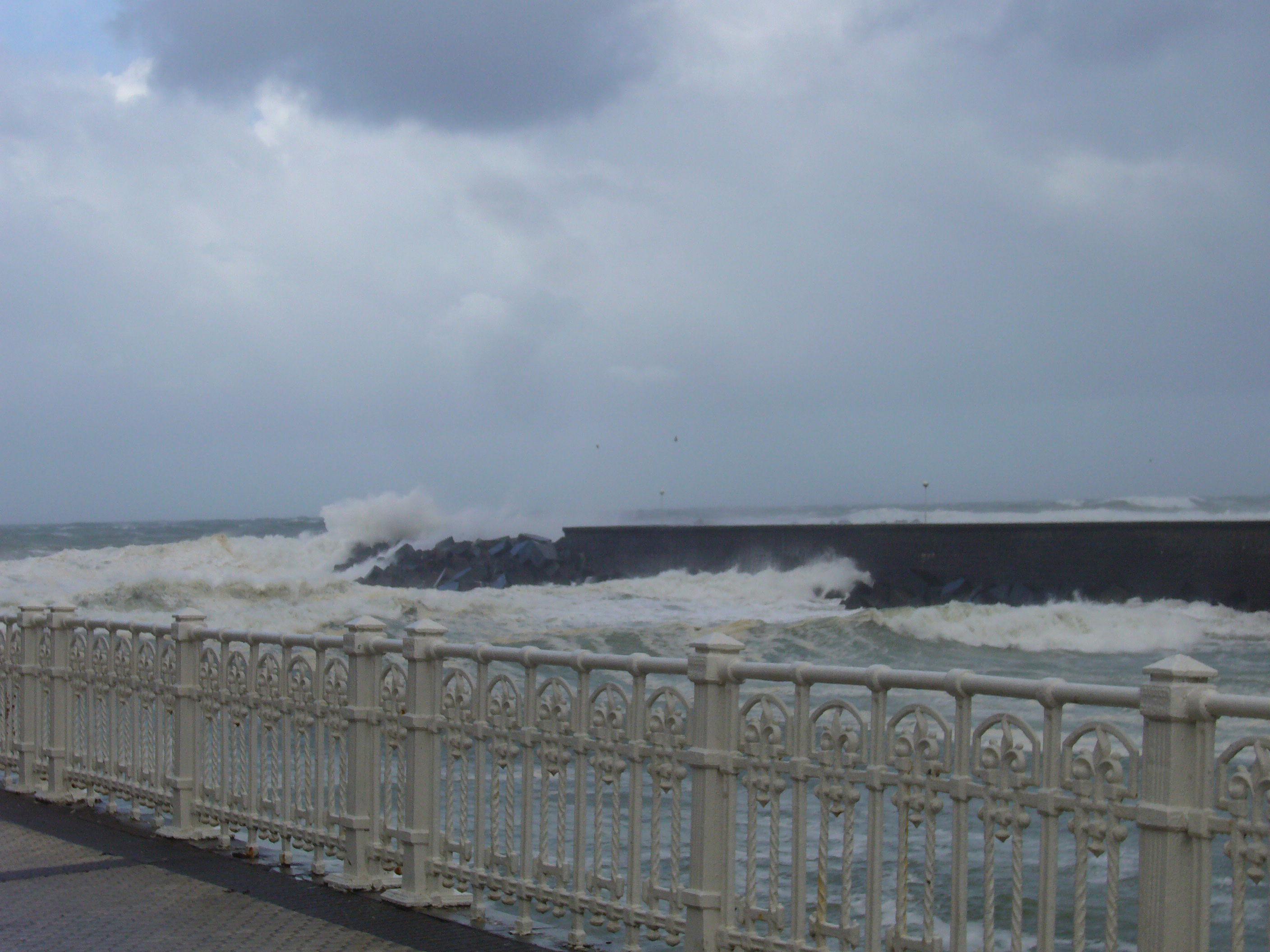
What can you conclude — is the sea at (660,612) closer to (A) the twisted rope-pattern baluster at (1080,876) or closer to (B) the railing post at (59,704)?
(B) the railing post at (59,704)

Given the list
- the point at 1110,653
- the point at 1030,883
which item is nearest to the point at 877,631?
the point at 1110,653

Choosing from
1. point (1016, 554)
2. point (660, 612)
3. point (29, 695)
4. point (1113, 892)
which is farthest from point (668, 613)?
point (1113, 892)

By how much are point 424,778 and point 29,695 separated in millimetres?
4347

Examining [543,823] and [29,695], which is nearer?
[543,823]

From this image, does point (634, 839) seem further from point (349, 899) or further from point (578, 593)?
point (578, 593)

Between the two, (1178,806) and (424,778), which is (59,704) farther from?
(1178,806)

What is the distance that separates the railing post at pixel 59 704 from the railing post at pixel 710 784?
540 cm

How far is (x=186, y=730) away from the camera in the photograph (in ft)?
25.4

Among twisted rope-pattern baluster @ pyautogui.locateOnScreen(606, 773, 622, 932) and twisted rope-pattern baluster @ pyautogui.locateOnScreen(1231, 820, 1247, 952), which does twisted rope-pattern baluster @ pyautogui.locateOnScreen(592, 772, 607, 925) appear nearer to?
twisted rope-pattern baluster @ pyautogui.locateOnScreen(606, 773, 622, 932)

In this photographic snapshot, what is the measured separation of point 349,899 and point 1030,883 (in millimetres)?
5304

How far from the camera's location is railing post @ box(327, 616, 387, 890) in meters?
6.54

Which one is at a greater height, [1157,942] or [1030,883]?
[1157,942]

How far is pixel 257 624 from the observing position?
115 feet

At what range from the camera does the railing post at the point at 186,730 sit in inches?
302
